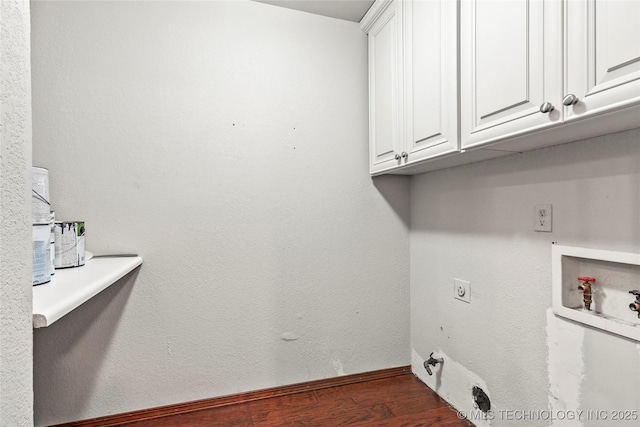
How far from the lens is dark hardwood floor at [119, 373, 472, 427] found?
1447 millimetres

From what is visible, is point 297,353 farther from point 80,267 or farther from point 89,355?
point 80,267

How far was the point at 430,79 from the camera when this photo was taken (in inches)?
50.8

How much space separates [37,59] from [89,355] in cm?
135

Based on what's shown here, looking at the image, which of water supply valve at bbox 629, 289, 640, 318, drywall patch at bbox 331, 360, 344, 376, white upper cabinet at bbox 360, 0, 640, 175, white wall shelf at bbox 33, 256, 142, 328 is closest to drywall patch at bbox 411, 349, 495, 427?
drywall patch at bbox 331, 360, 344, 376

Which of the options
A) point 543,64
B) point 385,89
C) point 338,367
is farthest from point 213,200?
point 543,64

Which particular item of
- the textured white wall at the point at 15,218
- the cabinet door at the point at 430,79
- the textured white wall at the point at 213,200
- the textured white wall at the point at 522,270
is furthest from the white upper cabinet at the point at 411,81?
the textured white wall at the point at 15,218

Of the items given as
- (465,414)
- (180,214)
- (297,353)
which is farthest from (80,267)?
(465,414)

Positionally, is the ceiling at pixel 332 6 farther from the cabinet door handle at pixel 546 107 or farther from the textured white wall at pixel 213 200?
the cabinet door handle at pixel 546 107

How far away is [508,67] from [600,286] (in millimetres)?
761

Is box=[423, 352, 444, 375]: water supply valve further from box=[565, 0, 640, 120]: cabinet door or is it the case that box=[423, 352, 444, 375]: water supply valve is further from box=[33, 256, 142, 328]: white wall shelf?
box=[33, 256, 142, 328]: white wall shelf

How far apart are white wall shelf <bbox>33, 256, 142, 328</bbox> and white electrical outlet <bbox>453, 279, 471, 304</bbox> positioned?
4.79ft

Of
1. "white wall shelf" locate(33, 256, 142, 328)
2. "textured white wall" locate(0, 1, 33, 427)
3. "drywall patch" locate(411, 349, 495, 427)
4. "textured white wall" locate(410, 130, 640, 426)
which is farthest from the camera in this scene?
"drywall patch" locate(411, 349, 495, 427)

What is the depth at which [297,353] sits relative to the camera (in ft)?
5.64

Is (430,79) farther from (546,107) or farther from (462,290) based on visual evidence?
(462,290)
